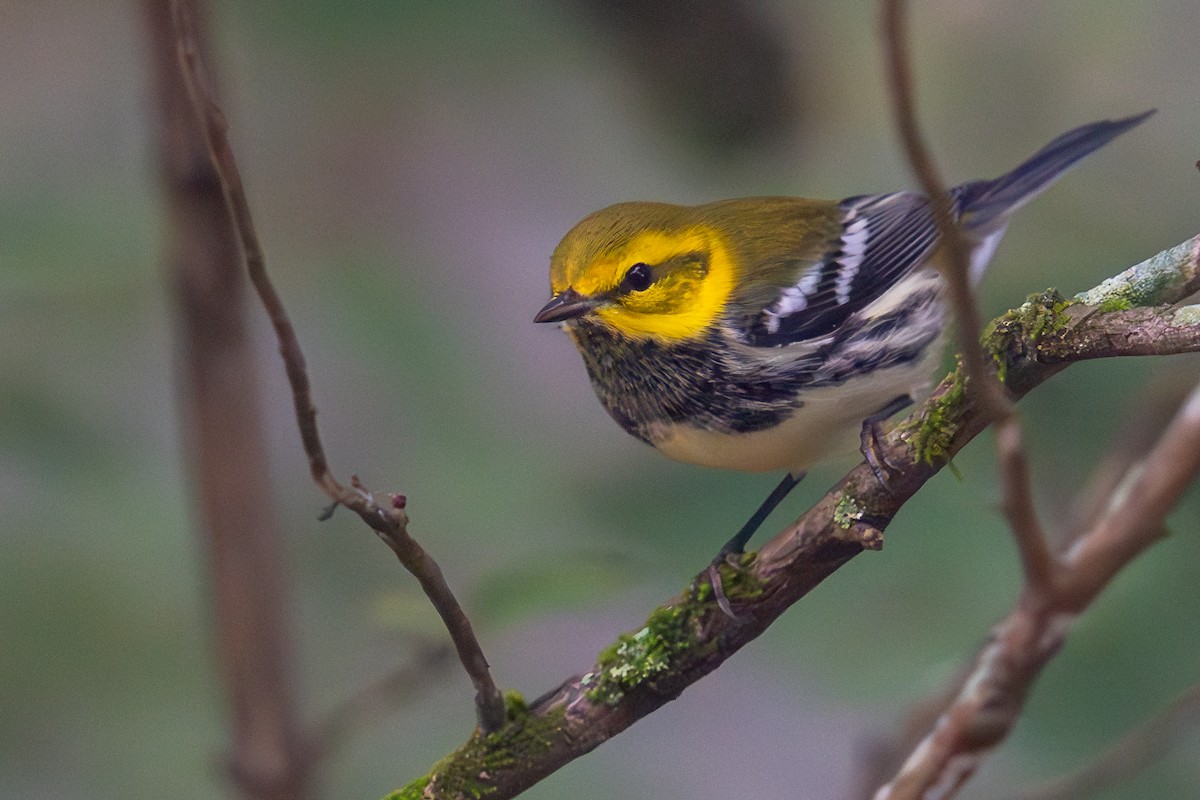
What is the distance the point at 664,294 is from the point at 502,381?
34.0 inches

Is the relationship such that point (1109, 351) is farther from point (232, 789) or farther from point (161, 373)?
point (161, 373)

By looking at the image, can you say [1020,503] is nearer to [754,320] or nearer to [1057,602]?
[1057,602]

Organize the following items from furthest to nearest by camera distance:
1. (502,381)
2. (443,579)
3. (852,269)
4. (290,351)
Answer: (502,381)
(852,269)
(443,579)
(290,351)

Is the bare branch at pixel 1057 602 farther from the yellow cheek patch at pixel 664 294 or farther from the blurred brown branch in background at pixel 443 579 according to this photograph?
the yellow cheek patch at pixel 664 294

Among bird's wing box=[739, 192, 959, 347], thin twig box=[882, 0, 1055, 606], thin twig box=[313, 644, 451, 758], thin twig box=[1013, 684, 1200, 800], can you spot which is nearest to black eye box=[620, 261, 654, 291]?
bird's wing box=[739, 192, 959, 347]

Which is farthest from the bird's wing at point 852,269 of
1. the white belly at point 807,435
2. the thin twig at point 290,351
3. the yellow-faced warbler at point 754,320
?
the thin twig at point 290,351

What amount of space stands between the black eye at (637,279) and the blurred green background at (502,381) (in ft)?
1.23

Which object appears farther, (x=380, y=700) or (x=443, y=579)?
(x=380, y=700)

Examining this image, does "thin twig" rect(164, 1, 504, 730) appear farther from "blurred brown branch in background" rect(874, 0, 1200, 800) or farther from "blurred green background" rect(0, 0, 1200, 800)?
"blurred brown branch in background" rect(874, 0, 1200, 800)

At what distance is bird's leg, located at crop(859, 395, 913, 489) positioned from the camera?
4.23 feet

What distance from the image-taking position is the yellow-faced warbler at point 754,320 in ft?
5.54

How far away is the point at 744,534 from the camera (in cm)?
171

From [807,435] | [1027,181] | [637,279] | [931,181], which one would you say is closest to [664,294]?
[637,279]

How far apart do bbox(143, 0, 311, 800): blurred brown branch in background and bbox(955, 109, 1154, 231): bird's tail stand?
1269 millimetres
